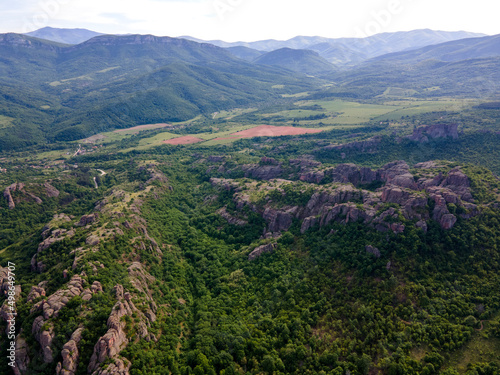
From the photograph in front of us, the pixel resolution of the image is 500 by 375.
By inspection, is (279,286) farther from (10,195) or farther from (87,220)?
(10,195)

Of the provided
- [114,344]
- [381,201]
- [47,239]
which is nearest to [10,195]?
[47,239]

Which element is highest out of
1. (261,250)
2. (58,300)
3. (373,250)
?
(58,300)

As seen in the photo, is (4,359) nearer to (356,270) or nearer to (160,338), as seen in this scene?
(160,338)

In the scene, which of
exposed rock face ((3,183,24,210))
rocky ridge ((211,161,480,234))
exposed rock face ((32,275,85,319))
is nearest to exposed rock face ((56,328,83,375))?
exposed rock face ((32,275,85,319))

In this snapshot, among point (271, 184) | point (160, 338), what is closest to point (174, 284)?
point (160, 338)

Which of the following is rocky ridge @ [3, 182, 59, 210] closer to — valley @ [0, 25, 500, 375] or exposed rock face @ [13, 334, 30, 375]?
valley @ [0, 25, 500, 375]

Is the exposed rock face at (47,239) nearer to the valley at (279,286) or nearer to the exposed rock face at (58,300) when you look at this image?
the valley at (279,286)
